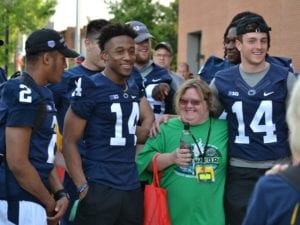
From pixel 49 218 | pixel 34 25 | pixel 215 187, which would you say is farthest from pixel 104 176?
pixel 34 25

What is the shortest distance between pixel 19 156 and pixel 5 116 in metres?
0.29

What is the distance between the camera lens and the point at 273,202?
237cm

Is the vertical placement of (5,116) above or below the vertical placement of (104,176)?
above

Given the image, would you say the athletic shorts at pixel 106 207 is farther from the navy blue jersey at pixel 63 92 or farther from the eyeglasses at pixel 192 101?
the navy blue jersey at pixel 63 92

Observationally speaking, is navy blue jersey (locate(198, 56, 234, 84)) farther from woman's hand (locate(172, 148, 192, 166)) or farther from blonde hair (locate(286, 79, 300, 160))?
blonde hair (locate(286, 79, 300, 160))

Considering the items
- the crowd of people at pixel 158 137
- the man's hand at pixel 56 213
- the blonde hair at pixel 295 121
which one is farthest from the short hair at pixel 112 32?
the blonde hair at pixel 295 121

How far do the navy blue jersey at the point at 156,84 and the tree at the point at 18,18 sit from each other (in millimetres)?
14439

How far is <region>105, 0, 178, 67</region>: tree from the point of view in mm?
32719

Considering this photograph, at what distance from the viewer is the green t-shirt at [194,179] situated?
4930 mm

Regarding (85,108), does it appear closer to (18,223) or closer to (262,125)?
(18,223)

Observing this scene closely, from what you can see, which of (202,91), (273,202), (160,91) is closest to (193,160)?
(202,91)

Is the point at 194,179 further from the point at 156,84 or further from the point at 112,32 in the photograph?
the point at 156,84

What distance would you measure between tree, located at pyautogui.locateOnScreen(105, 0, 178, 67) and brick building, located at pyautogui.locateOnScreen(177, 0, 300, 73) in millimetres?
1954

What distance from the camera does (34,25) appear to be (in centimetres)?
2311
